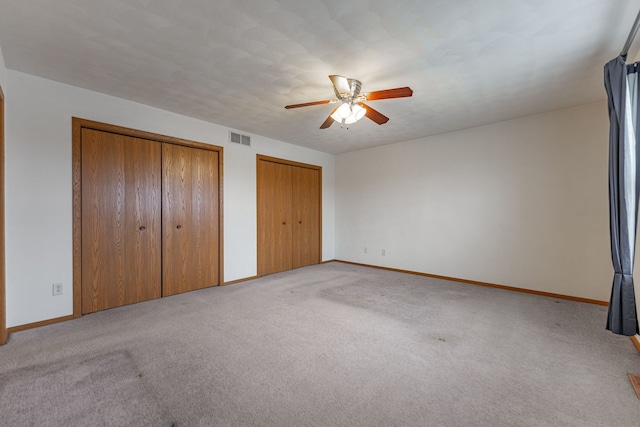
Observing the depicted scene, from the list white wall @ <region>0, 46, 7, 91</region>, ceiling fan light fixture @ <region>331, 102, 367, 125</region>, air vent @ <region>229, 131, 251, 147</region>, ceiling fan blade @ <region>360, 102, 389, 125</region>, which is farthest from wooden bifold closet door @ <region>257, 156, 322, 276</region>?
white wall @ <region>0, 46, 7, 91</region>

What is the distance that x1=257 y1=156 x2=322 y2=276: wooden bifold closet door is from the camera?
193 inches

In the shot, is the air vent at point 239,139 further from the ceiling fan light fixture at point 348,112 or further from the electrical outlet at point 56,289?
the electrical outlet at point 56,289

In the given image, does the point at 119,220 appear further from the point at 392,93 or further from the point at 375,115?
the point at 392,93

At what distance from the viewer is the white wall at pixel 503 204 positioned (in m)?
3.45

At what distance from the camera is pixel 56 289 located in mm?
2814

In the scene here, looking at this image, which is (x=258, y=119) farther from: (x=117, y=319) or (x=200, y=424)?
(x=200, y=424)

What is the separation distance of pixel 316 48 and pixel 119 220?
3.01 m

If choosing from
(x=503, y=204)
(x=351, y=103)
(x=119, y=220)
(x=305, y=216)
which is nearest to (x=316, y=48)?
(x=351, y=103)

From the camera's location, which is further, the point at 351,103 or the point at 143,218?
the point at 143,218

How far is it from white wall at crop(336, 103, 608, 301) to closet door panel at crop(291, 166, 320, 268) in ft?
3.62

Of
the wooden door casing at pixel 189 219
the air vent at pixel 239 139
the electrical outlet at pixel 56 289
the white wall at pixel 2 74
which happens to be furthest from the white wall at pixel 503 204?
the white wall at pixel 2 74

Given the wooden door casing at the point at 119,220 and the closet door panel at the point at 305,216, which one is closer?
the wooden door casing at the point at 119,220

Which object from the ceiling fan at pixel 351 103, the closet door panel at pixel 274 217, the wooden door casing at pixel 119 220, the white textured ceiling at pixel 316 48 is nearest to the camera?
the white textured ceiling at pixel 316 48

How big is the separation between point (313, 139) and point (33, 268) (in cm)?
407
